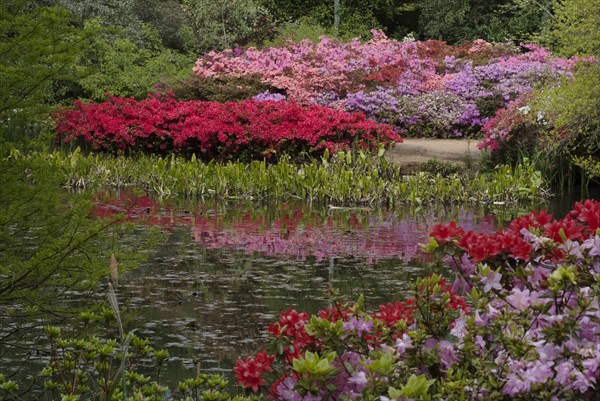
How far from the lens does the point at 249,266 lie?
8273 millimetres

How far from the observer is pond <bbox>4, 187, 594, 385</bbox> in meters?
5.89

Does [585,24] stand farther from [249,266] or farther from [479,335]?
[479,335]

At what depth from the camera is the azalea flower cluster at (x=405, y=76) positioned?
20078mm

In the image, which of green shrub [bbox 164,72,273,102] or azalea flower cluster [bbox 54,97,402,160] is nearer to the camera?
azalea flower cluster [bbox 54,97,402,160]

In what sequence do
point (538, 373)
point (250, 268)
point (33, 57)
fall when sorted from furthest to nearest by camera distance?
point (250, 268) → point (33, 57) → point (538, 373)

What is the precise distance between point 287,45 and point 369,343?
847 inches

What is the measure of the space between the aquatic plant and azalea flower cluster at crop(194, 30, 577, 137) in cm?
398

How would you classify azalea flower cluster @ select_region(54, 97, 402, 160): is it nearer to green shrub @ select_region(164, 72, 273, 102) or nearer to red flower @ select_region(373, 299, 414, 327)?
green shrub @ select_region(164, 72, 273, 102)

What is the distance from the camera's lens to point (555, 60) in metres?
20.0

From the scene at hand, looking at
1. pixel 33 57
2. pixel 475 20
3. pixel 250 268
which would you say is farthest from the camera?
pixel 475 20

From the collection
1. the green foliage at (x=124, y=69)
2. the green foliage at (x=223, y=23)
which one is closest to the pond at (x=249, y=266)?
the green foliage at (x=124, y=69)

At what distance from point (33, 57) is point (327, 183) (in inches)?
371

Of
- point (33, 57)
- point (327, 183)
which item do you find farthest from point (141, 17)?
point (33, 57)

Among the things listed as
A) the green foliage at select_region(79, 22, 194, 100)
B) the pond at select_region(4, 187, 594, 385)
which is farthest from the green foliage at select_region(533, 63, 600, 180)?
the green foliage at select_region(79, 22, 194, 100)
